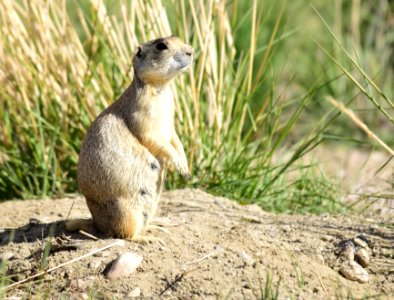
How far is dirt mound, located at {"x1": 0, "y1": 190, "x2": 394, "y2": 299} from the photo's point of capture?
3646mm

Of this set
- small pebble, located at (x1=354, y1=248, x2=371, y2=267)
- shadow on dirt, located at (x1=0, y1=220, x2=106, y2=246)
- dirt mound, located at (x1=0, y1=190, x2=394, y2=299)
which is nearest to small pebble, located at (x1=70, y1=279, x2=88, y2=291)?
dirt mound, located at (x1=0, y1=190, x2=394, y2=299)

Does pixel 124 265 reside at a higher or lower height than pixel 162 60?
lower

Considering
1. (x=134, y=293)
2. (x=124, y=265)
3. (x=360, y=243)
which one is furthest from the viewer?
(x=360, y=243)

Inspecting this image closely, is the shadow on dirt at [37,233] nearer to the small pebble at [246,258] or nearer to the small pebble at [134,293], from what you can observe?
the small pebble at [134,293]

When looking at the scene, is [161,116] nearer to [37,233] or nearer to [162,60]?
[162,60]

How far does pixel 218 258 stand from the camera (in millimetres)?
3857

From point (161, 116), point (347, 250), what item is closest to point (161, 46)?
point (161, 116)

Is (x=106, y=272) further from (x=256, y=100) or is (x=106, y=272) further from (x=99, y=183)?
(x=256, y=100)

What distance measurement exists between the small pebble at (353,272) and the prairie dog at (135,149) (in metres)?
0.94

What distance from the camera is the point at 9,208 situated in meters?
4.94

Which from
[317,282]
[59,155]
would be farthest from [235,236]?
[59,155]

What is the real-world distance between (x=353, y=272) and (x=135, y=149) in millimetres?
1208

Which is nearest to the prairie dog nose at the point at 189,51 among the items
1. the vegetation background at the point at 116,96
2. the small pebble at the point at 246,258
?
the small pebble at the point at 246,258

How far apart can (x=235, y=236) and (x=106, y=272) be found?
72 centimetres
